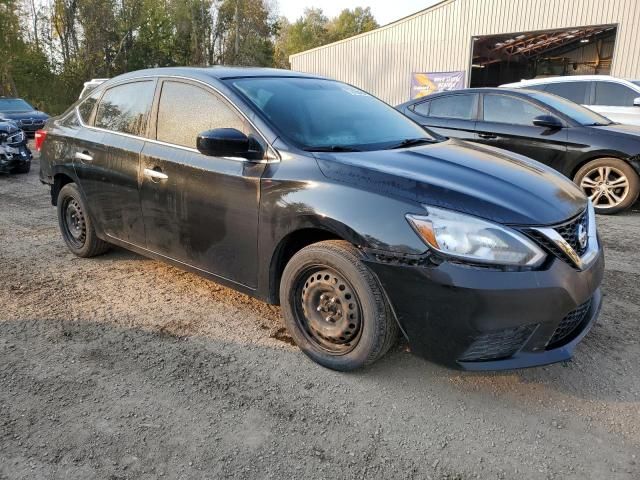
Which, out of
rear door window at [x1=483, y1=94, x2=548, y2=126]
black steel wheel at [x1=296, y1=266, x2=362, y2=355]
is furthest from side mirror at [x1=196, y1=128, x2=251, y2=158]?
rear door window at [x1=483, y1=94, x2=548, y2=126]

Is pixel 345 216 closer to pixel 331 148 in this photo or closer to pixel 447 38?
pixel 331 148

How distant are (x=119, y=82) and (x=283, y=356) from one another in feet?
8.94

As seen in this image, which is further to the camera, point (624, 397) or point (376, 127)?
point (376, 127)

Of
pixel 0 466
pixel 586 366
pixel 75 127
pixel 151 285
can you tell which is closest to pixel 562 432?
pixel 586 366

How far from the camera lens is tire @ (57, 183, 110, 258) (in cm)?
447

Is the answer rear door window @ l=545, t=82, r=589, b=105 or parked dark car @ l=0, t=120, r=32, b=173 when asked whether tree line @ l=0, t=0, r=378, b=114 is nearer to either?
parked dark car @ l=0, t=120, r=32, b=173

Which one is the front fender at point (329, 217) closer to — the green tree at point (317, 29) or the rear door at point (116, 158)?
the rear door at point (116, 158)

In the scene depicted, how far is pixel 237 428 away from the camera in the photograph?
2391mm

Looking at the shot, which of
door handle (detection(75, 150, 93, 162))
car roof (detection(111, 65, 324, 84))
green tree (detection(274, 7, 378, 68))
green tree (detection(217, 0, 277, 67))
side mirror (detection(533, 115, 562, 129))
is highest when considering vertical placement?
green tree (detection(274, 7, 378, 68))

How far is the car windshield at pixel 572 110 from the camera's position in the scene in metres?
6.65

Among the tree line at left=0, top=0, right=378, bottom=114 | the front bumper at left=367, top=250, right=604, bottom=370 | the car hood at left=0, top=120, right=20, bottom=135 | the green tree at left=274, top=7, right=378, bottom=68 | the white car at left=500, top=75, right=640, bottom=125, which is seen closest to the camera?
the front bumper at left=367, top=250, right=604, bottom=370

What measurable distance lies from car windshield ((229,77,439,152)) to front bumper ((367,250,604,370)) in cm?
99

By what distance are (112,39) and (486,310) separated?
133 feet

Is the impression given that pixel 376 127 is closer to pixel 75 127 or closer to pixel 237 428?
pixel 237 428
